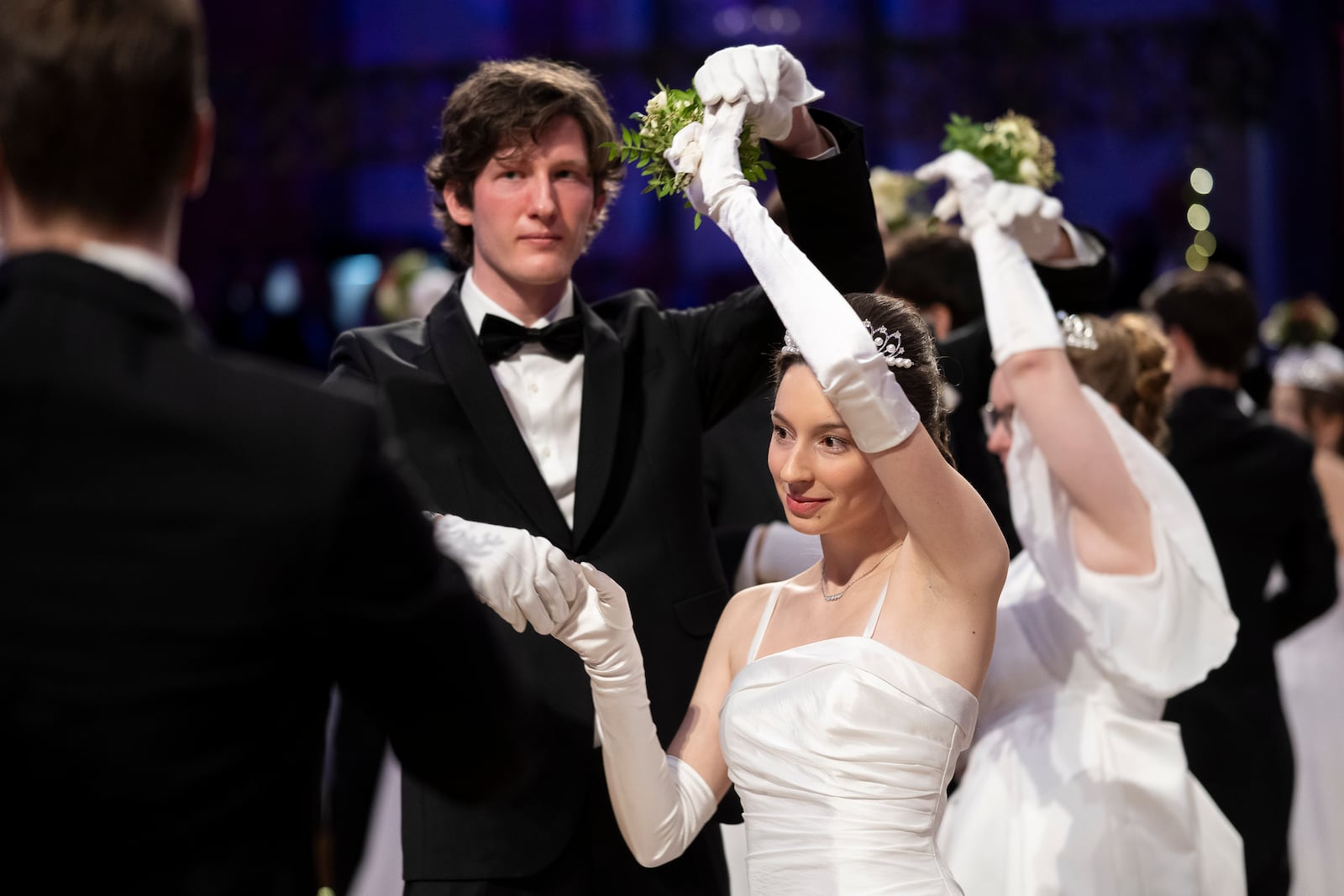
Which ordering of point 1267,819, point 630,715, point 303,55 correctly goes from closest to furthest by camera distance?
1. point 630,715
2. point 1267,819
3. point 303,55

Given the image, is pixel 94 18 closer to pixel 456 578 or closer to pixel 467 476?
pixel 456 578

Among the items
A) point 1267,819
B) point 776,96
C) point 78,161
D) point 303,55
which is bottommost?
point 1267,819

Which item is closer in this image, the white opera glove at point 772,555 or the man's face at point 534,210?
the man's face at point 534,210

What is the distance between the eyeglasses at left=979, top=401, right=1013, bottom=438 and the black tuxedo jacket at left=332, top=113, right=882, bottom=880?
673mm

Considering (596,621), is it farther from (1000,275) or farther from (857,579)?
(1000,275)

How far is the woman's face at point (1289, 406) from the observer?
6.07 meters

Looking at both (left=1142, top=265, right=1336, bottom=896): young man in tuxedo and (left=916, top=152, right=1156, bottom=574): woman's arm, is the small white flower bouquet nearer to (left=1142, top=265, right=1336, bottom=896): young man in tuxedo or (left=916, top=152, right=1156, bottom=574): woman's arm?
(left=1142, top=265, right=1336, bottom=896): young man in tuxedo

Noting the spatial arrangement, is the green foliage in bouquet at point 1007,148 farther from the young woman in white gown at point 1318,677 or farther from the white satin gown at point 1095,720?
the young woman in white gown at point 1318,677

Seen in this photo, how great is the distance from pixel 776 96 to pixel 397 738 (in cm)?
Result: 130

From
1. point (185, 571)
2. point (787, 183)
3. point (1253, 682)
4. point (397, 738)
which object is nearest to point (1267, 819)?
point (1253, 682)

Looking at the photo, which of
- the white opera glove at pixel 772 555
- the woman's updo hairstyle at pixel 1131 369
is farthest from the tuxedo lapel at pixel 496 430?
the woman's updo hairstyle at pixel 1131 369

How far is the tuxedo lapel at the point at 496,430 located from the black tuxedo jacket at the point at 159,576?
1077 mm

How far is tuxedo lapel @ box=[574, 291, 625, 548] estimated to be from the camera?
2398 millimetres

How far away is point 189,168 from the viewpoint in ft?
4.38
